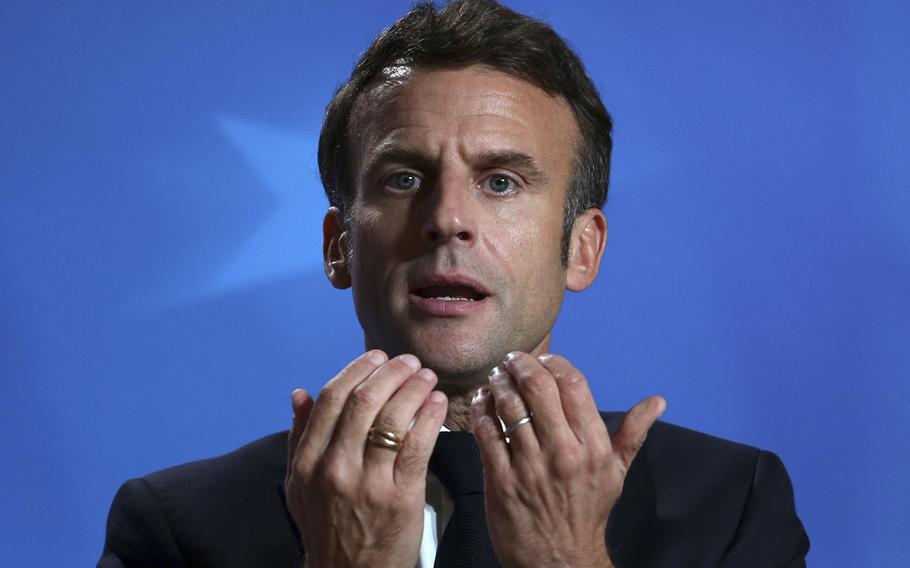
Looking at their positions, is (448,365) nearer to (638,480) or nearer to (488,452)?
(488,452)

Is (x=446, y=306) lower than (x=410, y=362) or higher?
higher

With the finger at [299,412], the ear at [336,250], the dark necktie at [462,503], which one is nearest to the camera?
the finger at [299,412]

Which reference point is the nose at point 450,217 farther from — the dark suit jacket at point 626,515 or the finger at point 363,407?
the dark suit jacket at point 626,515

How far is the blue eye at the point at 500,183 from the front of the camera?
6.22 feet

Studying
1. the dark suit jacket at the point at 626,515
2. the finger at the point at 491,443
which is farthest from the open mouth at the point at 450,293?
the dark suit jacket at the point at 626,515

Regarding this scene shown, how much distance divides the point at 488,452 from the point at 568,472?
0.37 feet

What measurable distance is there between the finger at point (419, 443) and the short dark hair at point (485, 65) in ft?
1.81

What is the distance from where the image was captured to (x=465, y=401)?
1.97 meters

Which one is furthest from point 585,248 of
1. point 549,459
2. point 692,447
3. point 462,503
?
point 549,459

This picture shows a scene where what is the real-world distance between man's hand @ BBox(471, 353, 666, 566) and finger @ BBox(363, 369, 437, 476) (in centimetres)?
10

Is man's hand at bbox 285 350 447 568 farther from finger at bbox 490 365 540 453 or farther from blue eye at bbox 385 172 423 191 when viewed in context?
blue eye at bbox 385 172 423 191

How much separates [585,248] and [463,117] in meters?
0.40

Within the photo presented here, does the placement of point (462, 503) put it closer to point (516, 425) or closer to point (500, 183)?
point (516, 425)

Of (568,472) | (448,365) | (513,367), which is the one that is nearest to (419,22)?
(448,365)
